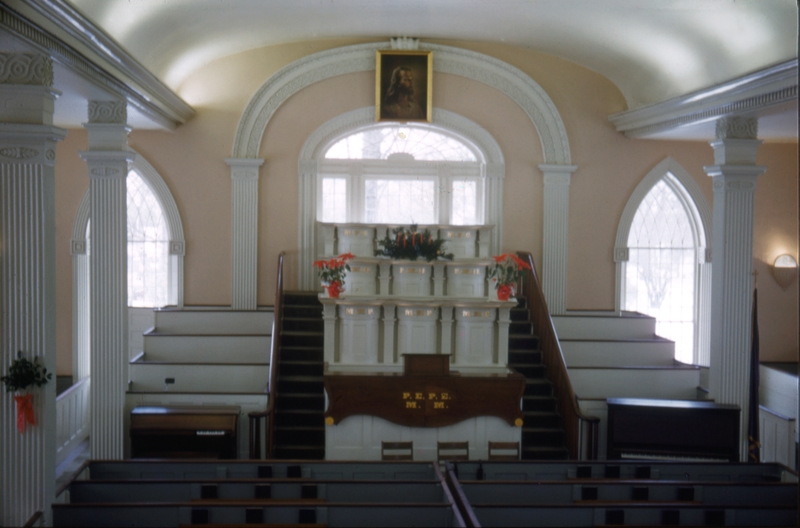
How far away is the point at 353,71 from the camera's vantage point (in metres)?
13.2

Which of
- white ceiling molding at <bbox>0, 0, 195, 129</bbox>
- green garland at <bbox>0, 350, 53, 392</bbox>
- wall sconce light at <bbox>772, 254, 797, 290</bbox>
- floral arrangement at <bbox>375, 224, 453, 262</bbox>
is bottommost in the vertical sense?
green garland at <bbox>0, 350, 53, 392</bbox>

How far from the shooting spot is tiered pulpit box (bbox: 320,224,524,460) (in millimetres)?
9375

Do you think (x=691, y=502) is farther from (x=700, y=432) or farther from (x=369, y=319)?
(x=369, y=319)

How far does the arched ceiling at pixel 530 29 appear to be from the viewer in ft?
27.9

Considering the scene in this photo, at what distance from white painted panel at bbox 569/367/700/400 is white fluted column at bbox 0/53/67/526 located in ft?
23.9

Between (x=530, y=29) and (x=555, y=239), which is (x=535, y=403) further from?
(x=530, y=29)

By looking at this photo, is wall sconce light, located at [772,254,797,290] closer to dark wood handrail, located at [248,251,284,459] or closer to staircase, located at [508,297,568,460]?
staircase, located at [508,297,568,460]

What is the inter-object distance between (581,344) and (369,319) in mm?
3776

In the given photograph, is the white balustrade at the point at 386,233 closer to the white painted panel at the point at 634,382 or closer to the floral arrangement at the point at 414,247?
the floral arrangement at the point at 414,247

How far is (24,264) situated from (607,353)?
28.5ft

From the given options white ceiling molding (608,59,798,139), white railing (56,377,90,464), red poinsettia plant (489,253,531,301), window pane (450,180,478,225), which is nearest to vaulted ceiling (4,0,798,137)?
white ceiling molding (608,59,798,139)

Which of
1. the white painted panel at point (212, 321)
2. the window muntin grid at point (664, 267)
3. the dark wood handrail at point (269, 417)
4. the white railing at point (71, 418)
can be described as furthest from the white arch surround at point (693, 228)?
the white railing at point (71, 418)

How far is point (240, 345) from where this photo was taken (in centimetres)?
1170

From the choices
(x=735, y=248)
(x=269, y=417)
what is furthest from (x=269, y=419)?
(x=735, y=248)
